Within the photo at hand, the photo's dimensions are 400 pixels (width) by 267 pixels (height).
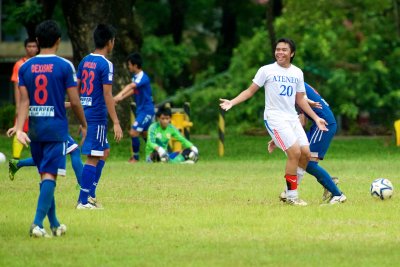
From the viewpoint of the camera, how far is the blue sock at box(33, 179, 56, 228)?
11.3m

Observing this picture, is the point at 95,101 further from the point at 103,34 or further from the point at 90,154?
the point at 103,34

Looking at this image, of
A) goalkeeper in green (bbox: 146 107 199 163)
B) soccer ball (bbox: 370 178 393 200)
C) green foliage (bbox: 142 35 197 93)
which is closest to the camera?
soccer ball (bbox: 370 178 393 200)

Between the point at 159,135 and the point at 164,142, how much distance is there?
0.17 meters

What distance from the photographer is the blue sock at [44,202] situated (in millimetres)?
11258

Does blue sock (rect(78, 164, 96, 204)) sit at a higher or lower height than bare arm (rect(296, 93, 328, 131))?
lower

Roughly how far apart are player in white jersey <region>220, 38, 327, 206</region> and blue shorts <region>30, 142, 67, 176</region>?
3.31m

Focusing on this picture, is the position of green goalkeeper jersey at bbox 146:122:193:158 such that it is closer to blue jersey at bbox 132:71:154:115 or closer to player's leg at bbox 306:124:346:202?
blue jersey at bbox 132:71:154:115

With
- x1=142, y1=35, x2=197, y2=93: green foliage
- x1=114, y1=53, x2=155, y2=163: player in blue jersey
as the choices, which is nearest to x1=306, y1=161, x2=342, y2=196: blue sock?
x1=114, y1=53, x2=155, y2=163: player in blue jersey

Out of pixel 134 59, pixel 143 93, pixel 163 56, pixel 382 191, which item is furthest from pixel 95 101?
pixel 163 56

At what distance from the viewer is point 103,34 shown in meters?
14.0

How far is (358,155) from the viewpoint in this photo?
26.5m

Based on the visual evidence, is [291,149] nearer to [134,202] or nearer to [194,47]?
[134,202]

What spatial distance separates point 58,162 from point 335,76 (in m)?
22.5

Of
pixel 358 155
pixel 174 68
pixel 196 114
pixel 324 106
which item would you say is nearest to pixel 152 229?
pixel 324 106
